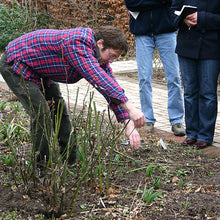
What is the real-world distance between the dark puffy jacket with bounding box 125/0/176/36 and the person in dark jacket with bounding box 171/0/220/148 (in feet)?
1.42

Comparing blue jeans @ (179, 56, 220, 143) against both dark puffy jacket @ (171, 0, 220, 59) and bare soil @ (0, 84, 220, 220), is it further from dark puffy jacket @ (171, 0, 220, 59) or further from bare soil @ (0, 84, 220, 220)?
bare soil @ (0, 84, 220, 220)

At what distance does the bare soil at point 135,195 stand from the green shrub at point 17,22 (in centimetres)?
901

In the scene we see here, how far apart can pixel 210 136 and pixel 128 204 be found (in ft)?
5.94

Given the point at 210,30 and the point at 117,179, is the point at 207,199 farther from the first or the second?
the point at 210,30

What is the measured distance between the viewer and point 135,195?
9.71ft

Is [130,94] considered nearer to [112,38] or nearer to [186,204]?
[112,38]

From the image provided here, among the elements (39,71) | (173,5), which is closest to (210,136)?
(173,5)

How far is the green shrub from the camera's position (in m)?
12.4

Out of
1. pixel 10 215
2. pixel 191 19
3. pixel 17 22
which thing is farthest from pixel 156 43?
pixel 17 22

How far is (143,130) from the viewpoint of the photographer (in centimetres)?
496

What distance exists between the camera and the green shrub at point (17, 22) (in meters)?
12.4

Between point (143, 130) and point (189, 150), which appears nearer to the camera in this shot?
point (189, 150)

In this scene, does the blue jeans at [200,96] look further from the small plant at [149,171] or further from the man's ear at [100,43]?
the man's ear at [100,43]

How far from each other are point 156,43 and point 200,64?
932mm
